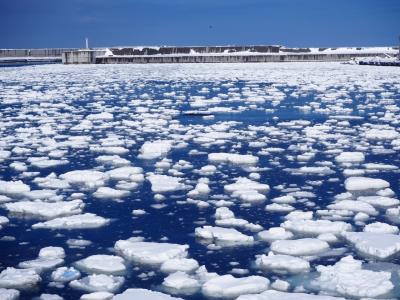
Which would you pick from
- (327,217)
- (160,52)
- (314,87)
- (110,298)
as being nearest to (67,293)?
(110,298)

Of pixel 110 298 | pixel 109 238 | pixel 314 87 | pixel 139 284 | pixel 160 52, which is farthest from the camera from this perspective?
pixel 160 52

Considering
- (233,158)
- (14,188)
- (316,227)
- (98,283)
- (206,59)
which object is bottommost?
(98,283)

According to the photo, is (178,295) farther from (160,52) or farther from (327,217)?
(160,52)

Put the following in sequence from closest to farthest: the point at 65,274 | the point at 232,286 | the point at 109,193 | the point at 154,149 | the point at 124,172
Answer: the point at 232,286 → the point at 65,274 → the point at 109,193 → the point at 124,172 → the point at 154,149

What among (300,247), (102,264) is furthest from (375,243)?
(102,264)

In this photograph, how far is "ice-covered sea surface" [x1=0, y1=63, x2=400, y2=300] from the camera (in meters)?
3.47

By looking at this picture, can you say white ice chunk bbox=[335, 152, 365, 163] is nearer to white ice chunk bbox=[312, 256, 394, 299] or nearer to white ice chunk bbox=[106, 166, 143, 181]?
white ice chunk bbox=[106, 166, 143, 181]

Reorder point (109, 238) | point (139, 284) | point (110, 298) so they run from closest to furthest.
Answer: point (110, 298), point (139, 284), point (109, 238)

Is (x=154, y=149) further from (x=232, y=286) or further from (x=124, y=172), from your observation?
(x=232, y=286)

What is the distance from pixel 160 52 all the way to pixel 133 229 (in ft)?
191

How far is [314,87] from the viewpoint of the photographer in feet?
66.7

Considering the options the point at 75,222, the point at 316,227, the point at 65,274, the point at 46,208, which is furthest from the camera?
the point at 46,208

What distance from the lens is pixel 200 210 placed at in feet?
16.6

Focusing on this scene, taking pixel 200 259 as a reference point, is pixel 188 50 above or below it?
above
